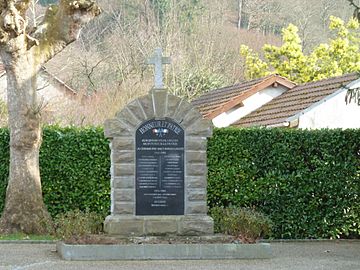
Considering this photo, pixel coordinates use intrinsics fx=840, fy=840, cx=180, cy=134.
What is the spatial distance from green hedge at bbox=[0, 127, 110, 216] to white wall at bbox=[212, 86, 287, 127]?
933 cm

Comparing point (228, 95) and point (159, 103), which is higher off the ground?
point (228, 95)

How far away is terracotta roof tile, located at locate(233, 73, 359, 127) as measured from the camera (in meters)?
26.1

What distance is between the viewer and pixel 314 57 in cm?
3997

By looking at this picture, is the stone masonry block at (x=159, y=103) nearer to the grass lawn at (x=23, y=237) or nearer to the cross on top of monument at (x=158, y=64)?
the cross on top of monument at (x=158, y=64)

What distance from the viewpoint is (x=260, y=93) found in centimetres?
2977

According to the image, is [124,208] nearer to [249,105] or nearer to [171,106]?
[171,106]

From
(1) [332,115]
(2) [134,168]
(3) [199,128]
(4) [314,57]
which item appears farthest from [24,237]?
(4) [314,57]

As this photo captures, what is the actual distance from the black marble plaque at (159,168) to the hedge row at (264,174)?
456 cm

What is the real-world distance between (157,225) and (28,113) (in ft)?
16.4

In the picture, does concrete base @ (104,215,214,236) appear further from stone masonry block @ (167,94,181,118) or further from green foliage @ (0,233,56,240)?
green foliage @ (0,233,56,240)

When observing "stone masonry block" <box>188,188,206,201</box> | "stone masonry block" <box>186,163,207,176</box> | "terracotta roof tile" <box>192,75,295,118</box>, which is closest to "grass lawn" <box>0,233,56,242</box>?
"stone masonry block" <box>188,188,206,201</box>

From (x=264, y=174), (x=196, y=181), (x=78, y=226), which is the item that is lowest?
(x=78, y=226)

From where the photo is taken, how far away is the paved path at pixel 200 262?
13.4 metres

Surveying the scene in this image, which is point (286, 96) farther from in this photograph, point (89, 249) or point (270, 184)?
point (89, 249)
